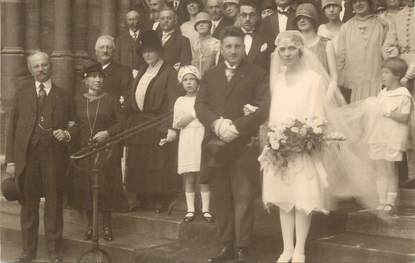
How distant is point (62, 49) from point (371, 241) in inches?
179

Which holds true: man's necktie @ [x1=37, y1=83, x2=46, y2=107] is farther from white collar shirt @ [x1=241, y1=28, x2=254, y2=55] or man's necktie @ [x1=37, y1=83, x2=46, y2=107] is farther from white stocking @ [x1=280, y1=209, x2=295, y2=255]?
white stocking @ [x1=280, y1=209, x2=295, y2=255]

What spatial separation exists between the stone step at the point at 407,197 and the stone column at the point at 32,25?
4615 mm

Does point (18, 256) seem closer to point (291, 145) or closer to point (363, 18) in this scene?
point (291, 145)

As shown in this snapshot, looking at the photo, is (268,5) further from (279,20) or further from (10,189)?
(10,189)

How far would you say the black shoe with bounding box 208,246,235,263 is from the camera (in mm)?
5188

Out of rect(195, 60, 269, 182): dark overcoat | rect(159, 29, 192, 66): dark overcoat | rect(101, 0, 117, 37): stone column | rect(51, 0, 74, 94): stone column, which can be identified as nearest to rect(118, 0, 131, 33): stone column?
rect(101, 0, 117, 37): stone column

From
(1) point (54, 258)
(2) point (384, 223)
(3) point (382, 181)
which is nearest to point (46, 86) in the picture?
(1) point (54, 258)

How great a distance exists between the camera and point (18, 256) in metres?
6.48

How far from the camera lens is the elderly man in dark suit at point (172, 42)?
684cm

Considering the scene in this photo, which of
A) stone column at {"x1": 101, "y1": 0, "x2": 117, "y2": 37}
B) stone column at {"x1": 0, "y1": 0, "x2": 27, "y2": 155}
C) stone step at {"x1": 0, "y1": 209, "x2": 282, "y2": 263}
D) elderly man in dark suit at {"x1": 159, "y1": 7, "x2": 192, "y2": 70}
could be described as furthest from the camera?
stone column at {"x1": 101, "y1": 0, "x2": 117, "y2": 37}

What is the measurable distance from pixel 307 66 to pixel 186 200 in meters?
1.84

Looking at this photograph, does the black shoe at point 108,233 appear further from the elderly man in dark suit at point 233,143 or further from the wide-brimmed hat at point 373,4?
the wide-brimmed hat at point 373,4

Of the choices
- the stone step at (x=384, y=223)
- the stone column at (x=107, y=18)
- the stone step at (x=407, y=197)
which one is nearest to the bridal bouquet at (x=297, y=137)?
the stone step at (x=384, y=223)

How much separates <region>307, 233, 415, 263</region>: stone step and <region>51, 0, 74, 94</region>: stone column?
4123 millimetres
